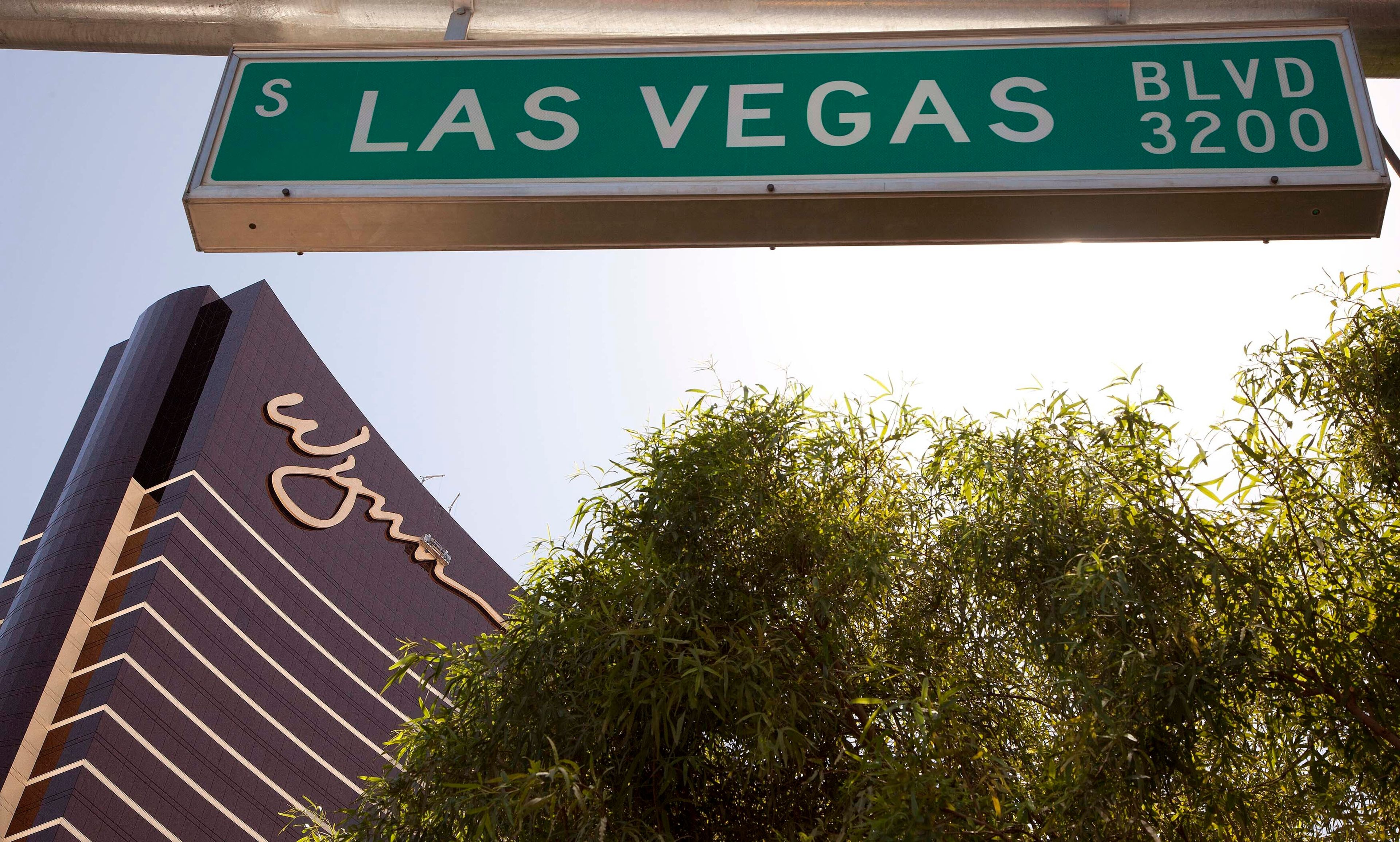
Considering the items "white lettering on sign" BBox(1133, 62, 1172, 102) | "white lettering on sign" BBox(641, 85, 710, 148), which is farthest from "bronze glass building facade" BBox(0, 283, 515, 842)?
"white lettering on sign" BBox(1133, 62, 1172, 102)

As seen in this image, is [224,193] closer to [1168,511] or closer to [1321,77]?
[1321,77]

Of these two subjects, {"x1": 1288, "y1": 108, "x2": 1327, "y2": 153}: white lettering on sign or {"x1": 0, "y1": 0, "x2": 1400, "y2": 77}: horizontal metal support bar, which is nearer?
{"x1": 1288, "y1": 108, "x2": 1327, "y2": 153}: white lettering on sign

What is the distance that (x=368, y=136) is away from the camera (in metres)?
1.54

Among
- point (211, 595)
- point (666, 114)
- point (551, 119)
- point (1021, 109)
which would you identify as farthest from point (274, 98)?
point (211, 595)

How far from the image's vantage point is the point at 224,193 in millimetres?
1493

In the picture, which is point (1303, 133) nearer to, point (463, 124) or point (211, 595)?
point (463, 124)

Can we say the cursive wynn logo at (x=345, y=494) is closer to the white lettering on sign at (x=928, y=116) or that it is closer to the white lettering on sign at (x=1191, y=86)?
the white lettering on sign at (x=928, y=116)

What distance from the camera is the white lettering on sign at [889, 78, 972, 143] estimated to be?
1.45m

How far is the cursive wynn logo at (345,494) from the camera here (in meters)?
46.8

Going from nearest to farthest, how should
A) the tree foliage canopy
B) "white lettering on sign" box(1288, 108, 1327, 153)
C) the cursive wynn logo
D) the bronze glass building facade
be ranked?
"white lettering on sign" box(1288, 108, 1327, 153)
the tree foliage canopy
the bronze glass building facade
the cursive wynn logo

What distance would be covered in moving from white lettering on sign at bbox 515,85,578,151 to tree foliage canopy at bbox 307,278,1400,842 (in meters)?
2.43

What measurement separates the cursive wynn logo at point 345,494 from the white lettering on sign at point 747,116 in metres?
48.2

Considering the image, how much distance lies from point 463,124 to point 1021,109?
784 millimetres

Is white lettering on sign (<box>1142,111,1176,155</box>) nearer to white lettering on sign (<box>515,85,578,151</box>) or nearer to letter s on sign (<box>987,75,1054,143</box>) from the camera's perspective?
letter s on sign (<box>987,75,1054,143</box>)
